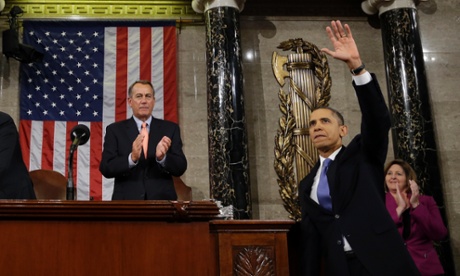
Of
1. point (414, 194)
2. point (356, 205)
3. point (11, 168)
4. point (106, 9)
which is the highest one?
point (106, 9)

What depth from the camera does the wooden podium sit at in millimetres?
2490

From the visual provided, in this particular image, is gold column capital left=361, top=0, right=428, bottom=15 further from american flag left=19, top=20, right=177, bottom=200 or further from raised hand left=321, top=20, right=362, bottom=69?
raised hand left=321, top=20, right=362, bottom=69

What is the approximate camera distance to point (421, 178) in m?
7.51

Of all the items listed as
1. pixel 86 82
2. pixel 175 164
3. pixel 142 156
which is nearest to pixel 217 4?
pixel 86 82

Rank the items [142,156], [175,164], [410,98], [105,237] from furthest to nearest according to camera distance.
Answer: [410,98], [142,156], [175,164], [105,237]

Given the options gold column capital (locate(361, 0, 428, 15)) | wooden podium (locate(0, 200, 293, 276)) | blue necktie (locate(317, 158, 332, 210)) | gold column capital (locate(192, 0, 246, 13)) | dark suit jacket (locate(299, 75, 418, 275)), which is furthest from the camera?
gold column capital (locate(361, 0, 428, 15))

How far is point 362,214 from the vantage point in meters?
3.02

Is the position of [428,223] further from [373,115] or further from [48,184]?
[48,184]

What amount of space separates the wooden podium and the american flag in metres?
5.17

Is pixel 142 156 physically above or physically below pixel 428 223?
above

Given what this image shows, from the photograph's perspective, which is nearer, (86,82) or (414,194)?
(414,194)

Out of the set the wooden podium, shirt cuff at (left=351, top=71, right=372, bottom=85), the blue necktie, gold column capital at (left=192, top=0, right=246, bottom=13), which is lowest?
the wooden podium

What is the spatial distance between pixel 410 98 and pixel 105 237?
6.00 m

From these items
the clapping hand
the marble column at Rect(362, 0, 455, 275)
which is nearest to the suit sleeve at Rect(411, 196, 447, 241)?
the clapping hand
